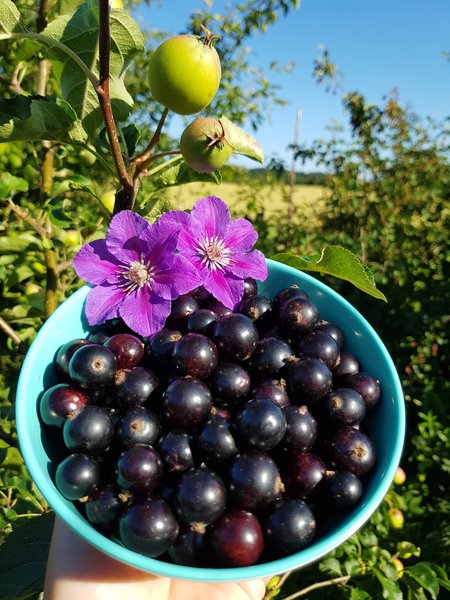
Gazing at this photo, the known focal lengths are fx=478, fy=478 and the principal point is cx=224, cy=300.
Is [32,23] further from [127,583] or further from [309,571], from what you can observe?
[309,571]

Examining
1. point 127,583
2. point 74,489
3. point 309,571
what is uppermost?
point 74,489

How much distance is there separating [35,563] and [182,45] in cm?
92

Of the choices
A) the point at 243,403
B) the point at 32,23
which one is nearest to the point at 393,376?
the point at 243,403

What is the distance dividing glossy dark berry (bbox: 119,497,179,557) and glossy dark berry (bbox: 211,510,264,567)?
59 millimetres

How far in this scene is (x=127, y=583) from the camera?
2.37 ft

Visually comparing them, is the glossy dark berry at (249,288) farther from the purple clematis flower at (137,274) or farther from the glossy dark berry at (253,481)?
the glossy dark berry at (253,481)

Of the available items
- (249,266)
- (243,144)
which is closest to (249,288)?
(249,266)

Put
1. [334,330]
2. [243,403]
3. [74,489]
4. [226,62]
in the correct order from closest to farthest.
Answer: [74,489]
[243,403]
[334,330]
[226,62]

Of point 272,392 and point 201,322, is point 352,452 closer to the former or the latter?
point 272,392

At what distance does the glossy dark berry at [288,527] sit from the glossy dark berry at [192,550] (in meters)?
0.08

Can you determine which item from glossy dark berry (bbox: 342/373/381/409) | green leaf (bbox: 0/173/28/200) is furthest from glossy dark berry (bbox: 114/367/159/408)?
green leaf (bbox: 0/173/28/200)

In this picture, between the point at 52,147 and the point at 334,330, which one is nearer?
the point at 334,330

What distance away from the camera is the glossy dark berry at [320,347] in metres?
0.78

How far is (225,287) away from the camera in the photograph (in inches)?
33.7
